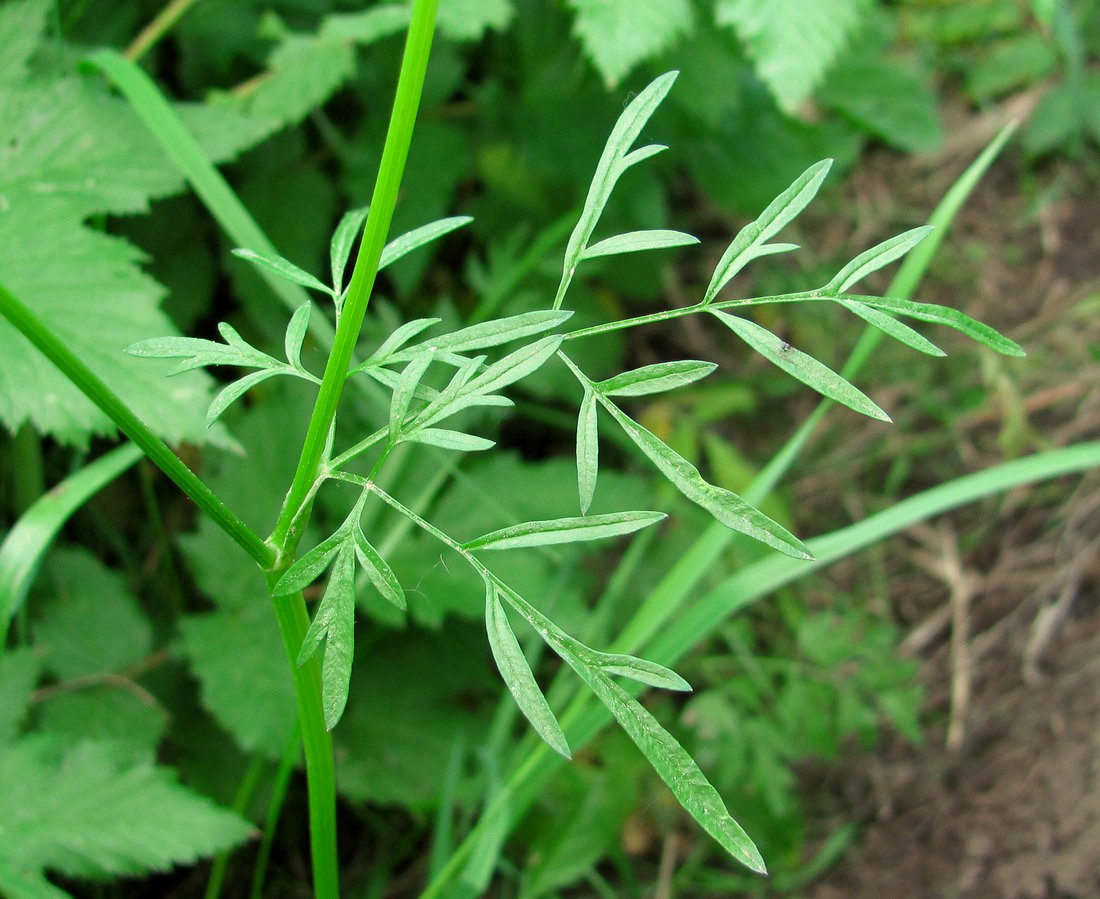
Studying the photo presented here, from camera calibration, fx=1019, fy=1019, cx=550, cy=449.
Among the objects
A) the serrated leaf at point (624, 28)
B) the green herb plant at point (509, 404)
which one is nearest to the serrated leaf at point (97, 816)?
the green herb plant at point (509, 404)

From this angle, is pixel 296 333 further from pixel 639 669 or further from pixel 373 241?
pixel 639 669

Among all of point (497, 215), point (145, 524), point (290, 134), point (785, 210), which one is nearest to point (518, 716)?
point (145, 524)

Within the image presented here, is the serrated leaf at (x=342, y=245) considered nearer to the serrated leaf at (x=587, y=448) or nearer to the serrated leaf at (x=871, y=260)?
the serrated leaf at (x=587, y=448)

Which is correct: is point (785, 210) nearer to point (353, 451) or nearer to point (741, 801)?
point (353, 451)

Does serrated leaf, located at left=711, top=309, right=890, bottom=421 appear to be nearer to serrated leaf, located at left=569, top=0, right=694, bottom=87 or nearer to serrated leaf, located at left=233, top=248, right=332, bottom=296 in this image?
serrated leaf, located at left=233, top=248, right=332, bottom=296

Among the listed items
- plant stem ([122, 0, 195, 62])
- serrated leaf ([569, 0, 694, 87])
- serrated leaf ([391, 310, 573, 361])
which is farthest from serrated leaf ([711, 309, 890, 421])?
plant stem ([122, 0, 195, 62])
